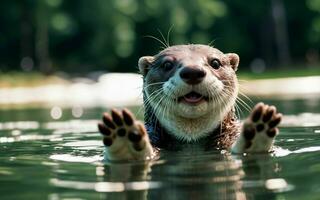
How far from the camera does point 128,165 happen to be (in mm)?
7082

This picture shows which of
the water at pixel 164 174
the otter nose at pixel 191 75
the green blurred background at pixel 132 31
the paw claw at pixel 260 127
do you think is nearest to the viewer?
the water at pixel 164 174

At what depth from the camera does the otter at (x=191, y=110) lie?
705 cm

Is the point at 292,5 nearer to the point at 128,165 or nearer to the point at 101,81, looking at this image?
the point at 101,81

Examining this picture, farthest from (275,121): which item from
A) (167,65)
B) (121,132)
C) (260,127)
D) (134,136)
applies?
(167,65)

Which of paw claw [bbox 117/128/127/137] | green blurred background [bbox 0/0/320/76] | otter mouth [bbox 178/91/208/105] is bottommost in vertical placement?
paw claw [bbox 117/128/127/137]

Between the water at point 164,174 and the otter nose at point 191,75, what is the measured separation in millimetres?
781

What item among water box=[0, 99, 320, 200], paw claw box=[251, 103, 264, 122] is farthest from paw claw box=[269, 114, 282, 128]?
water box=[0, 99, 320, 200]

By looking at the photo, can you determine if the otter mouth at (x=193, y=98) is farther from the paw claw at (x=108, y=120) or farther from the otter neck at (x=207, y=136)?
the paw claw at (x=108, y=120)

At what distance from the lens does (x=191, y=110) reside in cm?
802

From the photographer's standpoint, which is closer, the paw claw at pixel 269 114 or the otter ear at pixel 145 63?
the paw claw at pixel 269 114

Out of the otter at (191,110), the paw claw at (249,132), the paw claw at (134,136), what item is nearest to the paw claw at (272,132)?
the otter at (191,110)

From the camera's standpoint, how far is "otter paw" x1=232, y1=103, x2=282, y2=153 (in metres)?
6.64

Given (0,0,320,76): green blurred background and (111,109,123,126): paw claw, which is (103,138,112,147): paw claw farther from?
(0,0,320,76): green blurred background

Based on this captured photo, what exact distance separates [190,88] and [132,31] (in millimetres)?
Result: 46199
